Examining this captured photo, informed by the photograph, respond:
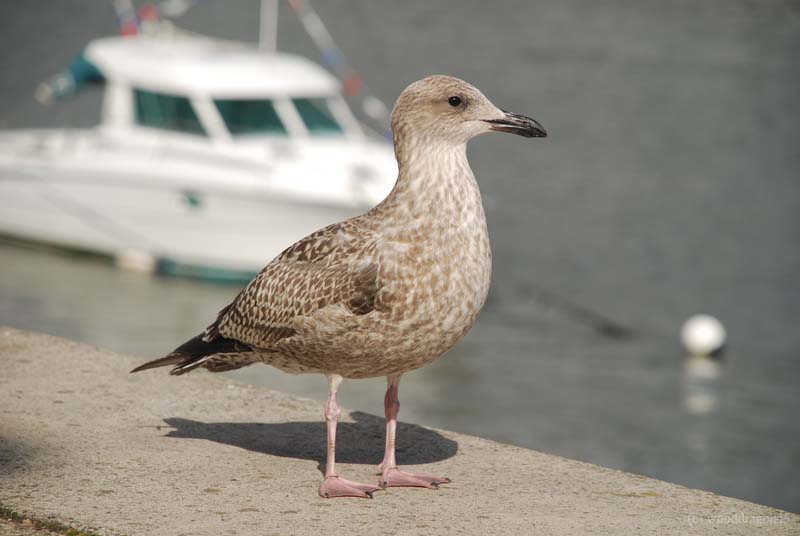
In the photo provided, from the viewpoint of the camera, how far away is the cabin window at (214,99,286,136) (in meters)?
21.9

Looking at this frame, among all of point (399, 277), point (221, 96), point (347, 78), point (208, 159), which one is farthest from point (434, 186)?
point (347, 78)

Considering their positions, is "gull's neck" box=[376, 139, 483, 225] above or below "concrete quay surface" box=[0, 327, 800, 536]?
above

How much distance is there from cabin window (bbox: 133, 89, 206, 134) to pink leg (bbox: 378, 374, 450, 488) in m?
16.7

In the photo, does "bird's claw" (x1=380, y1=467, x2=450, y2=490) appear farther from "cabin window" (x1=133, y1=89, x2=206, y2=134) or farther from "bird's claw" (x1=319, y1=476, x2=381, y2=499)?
"cabin window" (x1=133, y1=89, x2=206, y2=134)

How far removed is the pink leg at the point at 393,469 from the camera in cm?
559

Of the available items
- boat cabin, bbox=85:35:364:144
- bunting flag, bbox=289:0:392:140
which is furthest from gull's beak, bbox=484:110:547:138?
bunting flag, bbox=289:0:392:140

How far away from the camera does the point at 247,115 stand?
22016 millimetres

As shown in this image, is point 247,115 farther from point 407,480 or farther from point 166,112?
point 407,480

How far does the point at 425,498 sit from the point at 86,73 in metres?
19.0

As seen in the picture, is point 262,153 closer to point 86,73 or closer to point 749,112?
point 86,73

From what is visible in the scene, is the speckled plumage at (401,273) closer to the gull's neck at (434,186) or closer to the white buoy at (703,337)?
the gull's neck at (434,186)

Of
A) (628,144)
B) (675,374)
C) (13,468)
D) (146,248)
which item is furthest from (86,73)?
(13,468)

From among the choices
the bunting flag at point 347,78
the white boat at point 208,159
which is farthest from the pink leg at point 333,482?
the bunting flag at point 347,78

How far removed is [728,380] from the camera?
21.0m
